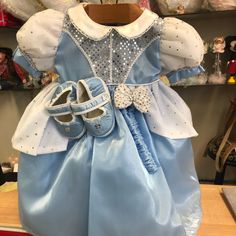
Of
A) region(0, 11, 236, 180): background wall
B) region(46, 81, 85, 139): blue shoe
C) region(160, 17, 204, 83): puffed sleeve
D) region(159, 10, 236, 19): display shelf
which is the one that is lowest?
region(0, 11, 236, 180): background wall

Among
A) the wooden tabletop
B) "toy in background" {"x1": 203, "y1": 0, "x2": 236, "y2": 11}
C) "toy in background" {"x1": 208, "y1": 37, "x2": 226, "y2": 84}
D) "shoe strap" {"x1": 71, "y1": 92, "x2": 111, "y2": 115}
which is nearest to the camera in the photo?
"shoe strap" {"x1": 71, "y1": 92, "x2": 111, "y2": 115}

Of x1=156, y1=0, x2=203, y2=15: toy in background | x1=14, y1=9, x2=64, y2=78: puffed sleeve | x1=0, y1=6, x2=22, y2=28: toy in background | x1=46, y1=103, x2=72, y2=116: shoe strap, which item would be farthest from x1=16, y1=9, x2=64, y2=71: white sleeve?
x1=0, y1=6, x2=22, y2=28: toy in background

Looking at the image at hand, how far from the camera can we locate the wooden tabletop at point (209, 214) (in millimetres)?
769

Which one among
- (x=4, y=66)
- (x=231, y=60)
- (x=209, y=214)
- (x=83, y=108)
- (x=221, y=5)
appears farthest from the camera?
(x=4, y=66)

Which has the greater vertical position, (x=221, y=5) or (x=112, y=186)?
(x=221, y=5)

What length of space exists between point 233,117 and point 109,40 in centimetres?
116

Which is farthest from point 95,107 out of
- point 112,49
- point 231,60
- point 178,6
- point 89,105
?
point 231,60

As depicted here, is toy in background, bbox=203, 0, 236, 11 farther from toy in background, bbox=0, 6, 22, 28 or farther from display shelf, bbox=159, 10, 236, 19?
toy in background, bbox=0, 6, 22, 28

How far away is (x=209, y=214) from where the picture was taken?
0.85 meters

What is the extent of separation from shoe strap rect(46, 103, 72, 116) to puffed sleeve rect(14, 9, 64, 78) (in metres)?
0.11

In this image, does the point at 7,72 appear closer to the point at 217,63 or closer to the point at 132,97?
the point at 217,63

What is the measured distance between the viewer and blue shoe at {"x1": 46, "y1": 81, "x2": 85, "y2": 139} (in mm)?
595

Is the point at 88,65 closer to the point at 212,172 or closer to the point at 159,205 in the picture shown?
the point at 159,205

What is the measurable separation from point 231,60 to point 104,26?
1116mm
